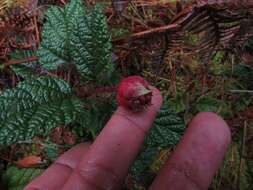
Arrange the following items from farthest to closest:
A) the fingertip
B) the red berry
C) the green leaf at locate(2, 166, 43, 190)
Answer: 1. the green leaf at locate(2, 166, 43, 190)
2. the fingertip
3. the red berry

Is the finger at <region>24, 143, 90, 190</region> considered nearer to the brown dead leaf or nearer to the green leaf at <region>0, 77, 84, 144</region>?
the green leaf at <region>0, 77, 84, 144</region>

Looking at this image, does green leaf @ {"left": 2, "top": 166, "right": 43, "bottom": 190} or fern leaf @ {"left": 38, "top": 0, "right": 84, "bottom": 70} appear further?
green leaf @ {"left": 2, "top": 166, "right": 43, "bottom": 190}

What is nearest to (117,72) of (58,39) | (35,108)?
(58,39)

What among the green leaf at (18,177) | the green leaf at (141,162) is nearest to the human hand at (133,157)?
the green leaf at (141,162)

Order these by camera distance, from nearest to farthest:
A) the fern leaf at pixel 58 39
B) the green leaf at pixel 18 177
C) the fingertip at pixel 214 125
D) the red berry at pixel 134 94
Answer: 1. the red berry at pixel 134 94
2. the fingertip at pixel 214 125
3. the fern leaf at pixel 58 39
4. the green leaf at pixel 18 177

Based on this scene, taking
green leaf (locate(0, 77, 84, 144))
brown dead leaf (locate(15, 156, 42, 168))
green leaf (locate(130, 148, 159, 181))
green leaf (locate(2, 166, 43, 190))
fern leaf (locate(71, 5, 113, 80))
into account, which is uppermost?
fern leaf (locate(71, 5, 113, 80))

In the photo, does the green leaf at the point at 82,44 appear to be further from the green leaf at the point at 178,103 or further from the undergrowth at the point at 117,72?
the green leaf at the point at 178,103

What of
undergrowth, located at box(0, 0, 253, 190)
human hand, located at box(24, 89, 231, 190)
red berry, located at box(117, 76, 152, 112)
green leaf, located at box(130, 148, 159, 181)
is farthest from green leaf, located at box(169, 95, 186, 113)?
red berry, located at box(117, 76, 152, 112)

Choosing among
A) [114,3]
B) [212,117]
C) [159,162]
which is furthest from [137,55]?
[212,117]
